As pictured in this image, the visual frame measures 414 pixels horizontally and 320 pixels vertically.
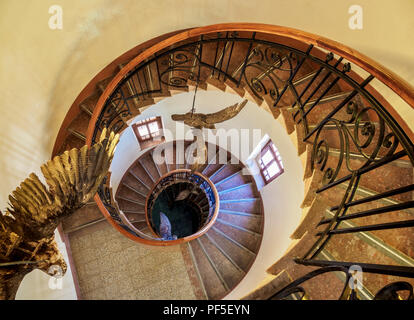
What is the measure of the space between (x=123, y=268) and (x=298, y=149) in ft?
10.8

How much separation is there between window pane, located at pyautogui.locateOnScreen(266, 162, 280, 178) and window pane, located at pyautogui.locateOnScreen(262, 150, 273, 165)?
6.4 inches

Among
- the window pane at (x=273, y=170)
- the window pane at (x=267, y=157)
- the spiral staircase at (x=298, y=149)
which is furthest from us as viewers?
the window pane at (x=267, y=157)

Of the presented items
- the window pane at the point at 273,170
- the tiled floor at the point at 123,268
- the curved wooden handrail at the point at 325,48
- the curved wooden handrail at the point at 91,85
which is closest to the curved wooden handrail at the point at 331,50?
the curved wooden handrail at the point at 325,48

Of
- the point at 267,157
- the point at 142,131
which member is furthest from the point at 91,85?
A: the point at 267,157

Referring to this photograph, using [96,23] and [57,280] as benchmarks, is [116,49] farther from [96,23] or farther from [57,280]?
[57,280]

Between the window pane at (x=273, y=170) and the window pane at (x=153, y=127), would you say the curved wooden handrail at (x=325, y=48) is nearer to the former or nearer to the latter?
the window pane at (x=273, y=170)

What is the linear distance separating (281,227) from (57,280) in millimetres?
4248

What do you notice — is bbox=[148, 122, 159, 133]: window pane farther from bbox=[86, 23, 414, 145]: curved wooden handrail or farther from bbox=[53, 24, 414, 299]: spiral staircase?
bbox=[86, 23, 414, 145]: curved wooden handrail

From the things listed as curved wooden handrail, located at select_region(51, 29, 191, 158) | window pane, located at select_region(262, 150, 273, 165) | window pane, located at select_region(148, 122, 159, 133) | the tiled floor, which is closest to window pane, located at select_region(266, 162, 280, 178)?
window pane, located at select_region(262, 150, 273, 165)

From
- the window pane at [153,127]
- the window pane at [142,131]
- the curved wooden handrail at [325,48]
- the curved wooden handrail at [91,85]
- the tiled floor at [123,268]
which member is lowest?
the tiled floor at [123,268]

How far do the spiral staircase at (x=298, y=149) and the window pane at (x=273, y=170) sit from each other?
87 centimetres

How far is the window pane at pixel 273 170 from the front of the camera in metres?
5.48

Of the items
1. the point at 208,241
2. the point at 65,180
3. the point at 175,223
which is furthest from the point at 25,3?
the point at 175,223

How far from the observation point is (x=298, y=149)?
115 inches
